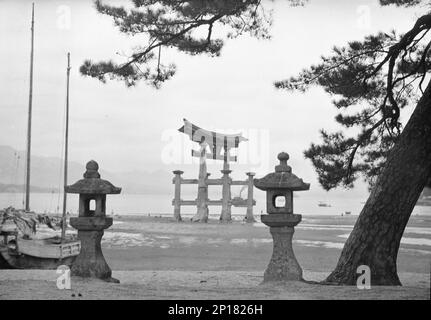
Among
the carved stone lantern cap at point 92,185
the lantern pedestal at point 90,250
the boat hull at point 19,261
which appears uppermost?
the carved stone lantern cap at point 92,185

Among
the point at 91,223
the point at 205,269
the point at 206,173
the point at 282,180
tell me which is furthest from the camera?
the point at 206,173

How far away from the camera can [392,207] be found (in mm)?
7023

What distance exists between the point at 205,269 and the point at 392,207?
521cm

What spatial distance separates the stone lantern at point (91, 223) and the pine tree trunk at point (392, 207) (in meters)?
3.49

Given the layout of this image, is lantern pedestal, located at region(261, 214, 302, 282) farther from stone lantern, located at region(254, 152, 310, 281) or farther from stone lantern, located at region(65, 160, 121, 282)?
stone lantern, located at region(65, 160, 121, 282)

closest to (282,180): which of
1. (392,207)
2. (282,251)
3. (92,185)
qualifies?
(282,251)

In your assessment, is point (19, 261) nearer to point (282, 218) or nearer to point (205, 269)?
point (205, 269)

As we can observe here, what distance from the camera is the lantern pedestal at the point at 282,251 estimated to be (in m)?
7.19

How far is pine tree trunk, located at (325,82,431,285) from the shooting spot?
697 cm

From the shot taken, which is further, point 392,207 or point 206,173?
point 206,173

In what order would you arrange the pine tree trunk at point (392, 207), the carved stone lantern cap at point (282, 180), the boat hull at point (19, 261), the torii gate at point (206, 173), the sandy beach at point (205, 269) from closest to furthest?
the sandy beach at point (205, 269), the pine tree trunk at point (392, 207), the carved stone lantern cap at point (282, 180), the boat hull at point (19, 261), the torii gate at point (206, 173)

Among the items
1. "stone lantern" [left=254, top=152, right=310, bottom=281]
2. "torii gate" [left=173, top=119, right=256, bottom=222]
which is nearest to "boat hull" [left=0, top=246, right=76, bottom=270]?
"stone lantern" [left=254, top=152, right=310, bottom=281]

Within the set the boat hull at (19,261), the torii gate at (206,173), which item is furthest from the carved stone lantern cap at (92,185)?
the torii gate at (206,173)

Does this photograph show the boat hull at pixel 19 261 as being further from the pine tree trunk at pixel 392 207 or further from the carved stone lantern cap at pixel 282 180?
the pine tree trunk at pixel 392 207
